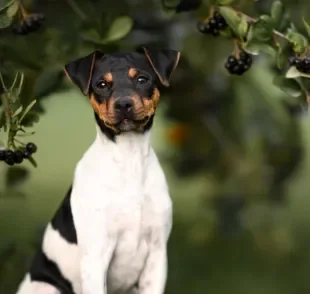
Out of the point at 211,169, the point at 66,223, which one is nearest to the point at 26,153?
the point at 66,223

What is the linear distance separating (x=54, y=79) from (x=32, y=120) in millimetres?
204

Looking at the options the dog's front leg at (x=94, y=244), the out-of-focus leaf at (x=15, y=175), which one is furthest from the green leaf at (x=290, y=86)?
the out-of-focus leaf at (x=15, y=175)

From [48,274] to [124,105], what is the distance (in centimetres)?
39

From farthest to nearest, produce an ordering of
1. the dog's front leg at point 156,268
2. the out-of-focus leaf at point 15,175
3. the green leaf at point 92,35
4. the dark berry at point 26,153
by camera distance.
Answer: the out-of-focus leaf at point 15,175
the green leaf at point 92,35
the dark berry at point 26,153
the dog's front leg at point 156,268

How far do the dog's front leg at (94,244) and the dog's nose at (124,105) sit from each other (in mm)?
167

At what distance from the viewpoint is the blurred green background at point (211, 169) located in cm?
210

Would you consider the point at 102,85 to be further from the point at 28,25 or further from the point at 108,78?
the point at 28,25

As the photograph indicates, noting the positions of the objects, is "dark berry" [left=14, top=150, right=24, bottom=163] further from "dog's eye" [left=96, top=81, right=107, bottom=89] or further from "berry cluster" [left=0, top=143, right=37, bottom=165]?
"dog's eye" [left=96, top=81, right=107, bottom=89]

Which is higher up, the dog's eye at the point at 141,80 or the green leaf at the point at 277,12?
the dog's eye at the point at 141,80

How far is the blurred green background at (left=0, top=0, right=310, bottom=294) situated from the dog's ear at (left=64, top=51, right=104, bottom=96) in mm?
528

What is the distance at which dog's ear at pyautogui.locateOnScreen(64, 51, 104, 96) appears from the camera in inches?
58.9

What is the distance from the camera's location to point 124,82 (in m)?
1.47

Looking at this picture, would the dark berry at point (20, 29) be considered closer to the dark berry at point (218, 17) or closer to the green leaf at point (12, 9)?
the green leaf at point (12, 9)

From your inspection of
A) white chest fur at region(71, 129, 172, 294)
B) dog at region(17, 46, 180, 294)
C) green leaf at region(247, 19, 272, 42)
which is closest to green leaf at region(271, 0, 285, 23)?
green leaf at region(247, 19, 272, 42)
